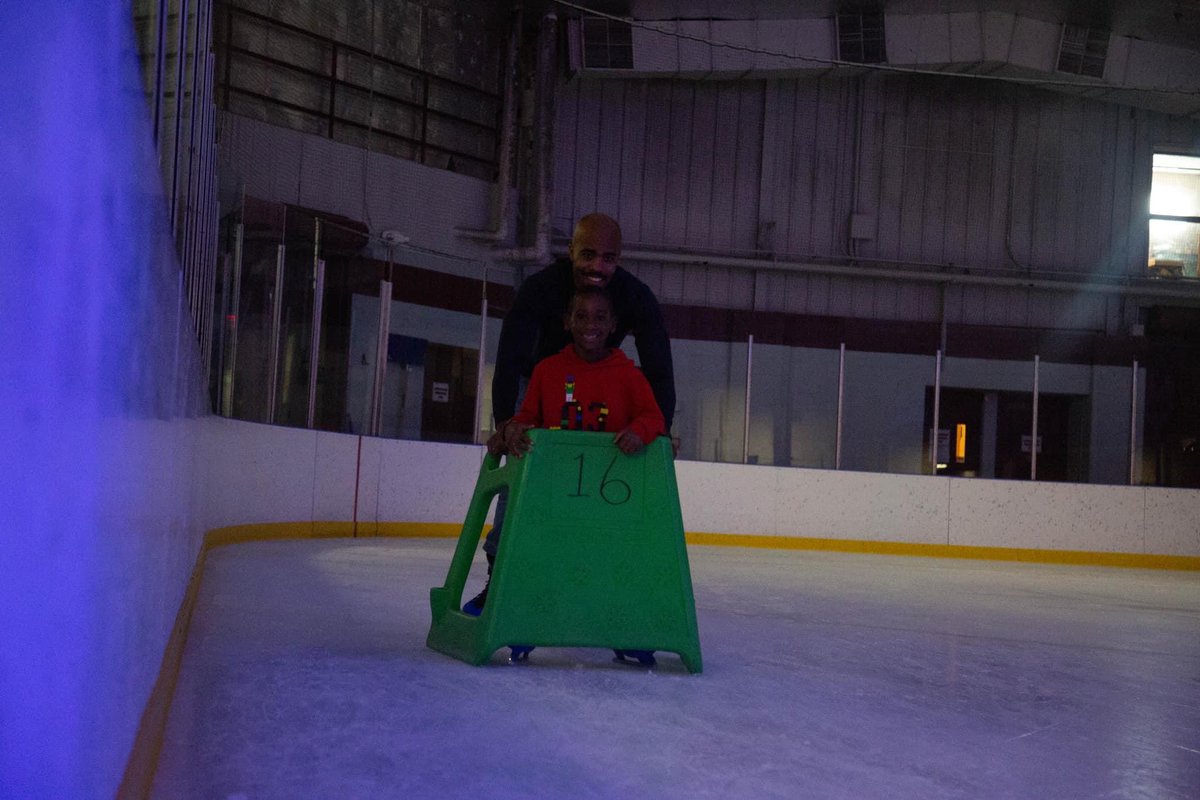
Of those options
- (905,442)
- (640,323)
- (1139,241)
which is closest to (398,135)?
(905,442)

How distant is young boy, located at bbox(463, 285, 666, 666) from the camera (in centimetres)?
307

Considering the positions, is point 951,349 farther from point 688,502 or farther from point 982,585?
point 982,585

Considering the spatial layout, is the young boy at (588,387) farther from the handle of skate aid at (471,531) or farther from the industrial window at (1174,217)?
the industrial window at (1174,217)

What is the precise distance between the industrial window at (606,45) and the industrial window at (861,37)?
201 centimetres

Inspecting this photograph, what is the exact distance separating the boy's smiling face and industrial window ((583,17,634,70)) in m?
9.61

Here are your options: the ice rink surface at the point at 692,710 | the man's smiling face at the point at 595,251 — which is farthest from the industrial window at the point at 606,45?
the man's smiling face at the point at 595,251

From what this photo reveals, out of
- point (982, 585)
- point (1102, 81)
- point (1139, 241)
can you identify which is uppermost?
point (1102, 81)

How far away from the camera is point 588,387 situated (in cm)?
312

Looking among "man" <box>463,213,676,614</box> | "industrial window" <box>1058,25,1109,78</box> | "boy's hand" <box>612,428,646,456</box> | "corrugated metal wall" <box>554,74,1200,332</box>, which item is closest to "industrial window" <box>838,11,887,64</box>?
"corrugated metal wall" <box>554,74,1200,332</box>

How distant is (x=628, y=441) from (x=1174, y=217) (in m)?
12.8

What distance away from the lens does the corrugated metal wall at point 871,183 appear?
1330 centimetres

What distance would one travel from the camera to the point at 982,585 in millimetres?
7090

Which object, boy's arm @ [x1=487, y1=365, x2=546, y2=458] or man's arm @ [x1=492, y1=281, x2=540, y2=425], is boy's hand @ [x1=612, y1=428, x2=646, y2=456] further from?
man's arm @ [x1=492, y1=281, x2=540, y2=425]

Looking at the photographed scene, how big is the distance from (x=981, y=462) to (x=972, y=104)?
4015 millimetres
